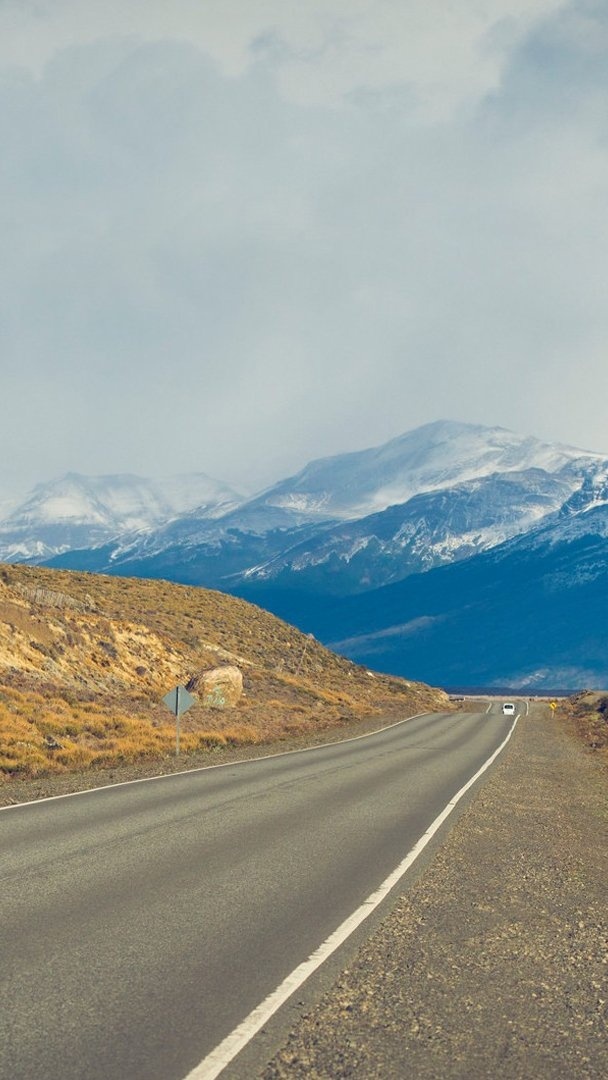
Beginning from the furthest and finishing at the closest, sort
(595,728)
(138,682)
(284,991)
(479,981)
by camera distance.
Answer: (595,728), (138,682), (479,981), (284,991)

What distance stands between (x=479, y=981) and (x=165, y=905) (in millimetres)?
3689

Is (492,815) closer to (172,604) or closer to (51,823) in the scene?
(51,823)

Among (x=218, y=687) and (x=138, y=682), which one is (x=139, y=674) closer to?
(x=138, y=682)

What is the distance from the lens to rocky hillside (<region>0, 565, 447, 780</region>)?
1077 inches

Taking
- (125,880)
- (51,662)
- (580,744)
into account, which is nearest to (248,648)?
(51,662)

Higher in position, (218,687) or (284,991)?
(284,991)

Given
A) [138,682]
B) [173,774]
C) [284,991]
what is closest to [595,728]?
[138,682]

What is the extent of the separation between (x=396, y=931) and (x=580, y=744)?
34579 mm

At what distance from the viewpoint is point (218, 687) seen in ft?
152

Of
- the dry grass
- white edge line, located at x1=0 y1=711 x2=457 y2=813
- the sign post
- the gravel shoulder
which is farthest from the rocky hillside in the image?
the dry grass

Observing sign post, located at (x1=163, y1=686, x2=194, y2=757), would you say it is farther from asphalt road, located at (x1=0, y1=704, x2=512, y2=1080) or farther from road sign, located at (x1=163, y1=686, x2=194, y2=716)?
asphalt road, located at (x1=0, y1=704, x2=512, y2=1080)

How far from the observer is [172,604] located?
74250 mm

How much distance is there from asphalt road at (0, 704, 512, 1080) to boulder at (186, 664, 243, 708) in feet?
88.4

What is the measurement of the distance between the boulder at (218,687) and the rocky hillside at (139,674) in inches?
23.6
